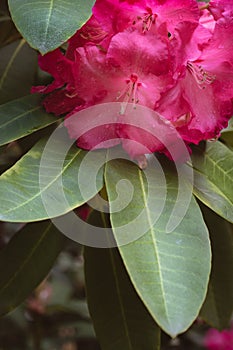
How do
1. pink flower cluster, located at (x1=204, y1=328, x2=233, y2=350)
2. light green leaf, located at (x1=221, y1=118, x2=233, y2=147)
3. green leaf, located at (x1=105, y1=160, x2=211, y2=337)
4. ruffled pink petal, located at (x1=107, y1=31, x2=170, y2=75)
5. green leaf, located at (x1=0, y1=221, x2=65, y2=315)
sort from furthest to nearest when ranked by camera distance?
pink flower cluster, located at (x1=204, y1=328, x2=233, y2=350)
green leaf, located at (x1=0, y1=221, x2=65, y2=315)
light green leaf, located at (x1=221, y1=118, x2=233, y2=147)
ruffled pink petal, located at (x1=107, y1=31, x2=170, y2=75)
green leaf, located at (x1=105, y1=160, x2=211, y2=337)

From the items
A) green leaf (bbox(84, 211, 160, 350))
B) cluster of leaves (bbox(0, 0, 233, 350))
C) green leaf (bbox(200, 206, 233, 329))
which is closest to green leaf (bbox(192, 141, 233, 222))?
cluster of leaves (bbox(0, 0, 233, 350))

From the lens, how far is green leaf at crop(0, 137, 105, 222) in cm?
72

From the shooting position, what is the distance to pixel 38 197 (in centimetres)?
75

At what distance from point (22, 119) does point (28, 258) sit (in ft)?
1.01

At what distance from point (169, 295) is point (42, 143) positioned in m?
0.29

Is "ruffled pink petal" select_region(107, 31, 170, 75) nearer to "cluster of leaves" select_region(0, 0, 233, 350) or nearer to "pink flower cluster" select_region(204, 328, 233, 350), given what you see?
"cluster of leaves" select_region(0, 0, 233, 350)

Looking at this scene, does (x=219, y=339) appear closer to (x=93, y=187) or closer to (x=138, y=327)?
(x=138, y=327)

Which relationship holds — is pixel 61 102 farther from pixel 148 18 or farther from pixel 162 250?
pixel 162 250

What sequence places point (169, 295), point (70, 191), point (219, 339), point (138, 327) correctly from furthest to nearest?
1. point (219, 339)
2. point (138, 327)
3. point (70, 191)
4. point (169, 295)

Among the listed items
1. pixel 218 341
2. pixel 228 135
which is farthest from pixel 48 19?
pixel 218 341

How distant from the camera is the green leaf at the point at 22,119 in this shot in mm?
879

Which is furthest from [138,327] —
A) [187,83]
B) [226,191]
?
[187,83]

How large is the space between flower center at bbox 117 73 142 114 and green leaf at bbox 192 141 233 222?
0.12m

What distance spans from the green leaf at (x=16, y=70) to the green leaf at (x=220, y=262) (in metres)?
0.35
